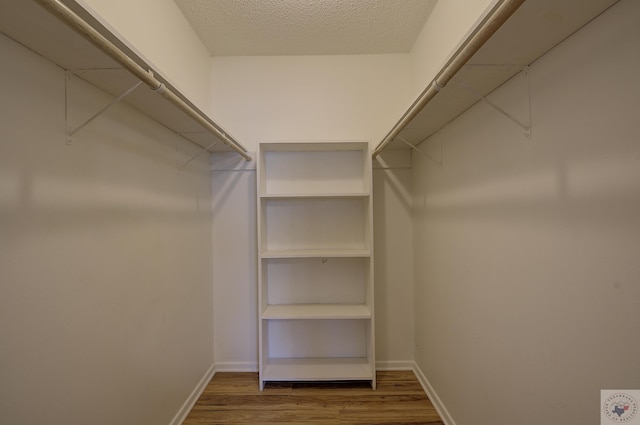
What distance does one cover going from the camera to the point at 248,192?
243cm

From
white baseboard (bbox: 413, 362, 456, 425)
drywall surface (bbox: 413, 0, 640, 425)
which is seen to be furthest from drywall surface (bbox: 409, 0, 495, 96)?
white baseboard (bbox: 413, 362, 456, 425)

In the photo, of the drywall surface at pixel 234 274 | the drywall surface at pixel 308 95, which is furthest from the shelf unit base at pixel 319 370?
the drywall surface at pixel 308 95

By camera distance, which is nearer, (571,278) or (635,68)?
(635,68)

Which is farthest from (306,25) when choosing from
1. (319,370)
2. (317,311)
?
(319,370)

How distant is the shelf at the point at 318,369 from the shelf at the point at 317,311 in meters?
0.42

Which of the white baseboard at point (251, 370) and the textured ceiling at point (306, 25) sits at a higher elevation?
the textured ceiling at point (306, 25)

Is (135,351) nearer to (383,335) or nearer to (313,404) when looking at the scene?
(313,404)

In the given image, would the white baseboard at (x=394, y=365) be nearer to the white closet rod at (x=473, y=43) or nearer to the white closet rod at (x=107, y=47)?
the white closet rod at (x=473, y=43)

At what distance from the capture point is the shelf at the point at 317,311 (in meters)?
2.13

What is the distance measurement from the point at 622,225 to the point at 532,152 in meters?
0.39

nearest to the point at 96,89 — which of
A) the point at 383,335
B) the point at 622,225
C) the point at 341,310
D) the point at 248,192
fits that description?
the point at 248,192

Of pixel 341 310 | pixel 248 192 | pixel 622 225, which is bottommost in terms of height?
pixel 341 310

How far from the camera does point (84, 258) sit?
43.2 inches

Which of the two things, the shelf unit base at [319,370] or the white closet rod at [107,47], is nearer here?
the white closet rod at [107,47]
